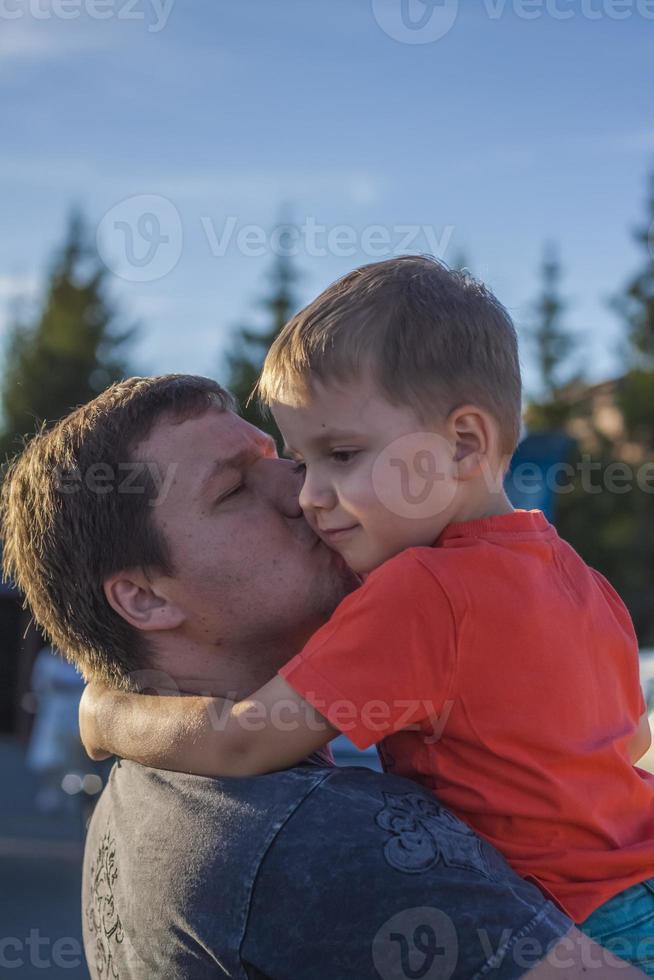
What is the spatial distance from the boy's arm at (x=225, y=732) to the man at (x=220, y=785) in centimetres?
3

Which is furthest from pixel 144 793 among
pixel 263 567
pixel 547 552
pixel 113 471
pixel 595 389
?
pixel 595 389

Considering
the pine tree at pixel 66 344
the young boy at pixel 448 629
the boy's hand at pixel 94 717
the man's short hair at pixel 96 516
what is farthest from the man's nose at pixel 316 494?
the pine tree at pixel 66 344

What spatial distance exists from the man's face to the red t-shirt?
0.40 metres

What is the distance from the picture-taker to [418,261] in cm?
205

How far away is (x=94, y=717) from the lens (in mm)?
2172

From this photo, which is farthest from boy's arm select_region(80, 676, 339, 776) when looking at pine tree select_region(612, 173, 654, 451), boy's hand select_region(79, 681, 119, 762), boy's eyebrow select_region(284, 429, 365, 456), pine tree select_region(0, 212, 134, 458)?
pine tree select_region(0, 212, 134, 458)

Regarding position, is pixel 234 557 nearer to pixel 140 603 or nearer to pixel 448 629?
pixel 140 603

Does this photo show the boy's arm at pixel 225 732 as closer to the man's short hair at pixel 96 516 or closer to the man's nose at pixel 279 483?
the man's short hair at pixel 96 516

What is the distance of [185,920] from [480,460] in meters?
0.86

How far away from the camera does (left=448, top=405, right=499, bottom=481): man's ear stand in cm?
193

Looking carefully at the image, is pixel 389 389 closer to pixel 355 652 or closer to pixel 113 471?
pixel 355 652

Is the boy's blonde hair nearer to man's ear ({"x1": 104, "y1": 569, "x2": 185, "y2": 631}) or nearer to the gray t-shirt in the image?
man's ear ({"x1": 104, "y1": 569, "x2": 185, "y2": 631})

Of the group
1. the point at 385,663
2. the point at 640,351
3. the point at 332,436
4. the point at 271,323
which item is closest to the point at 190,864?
the point at 385,663

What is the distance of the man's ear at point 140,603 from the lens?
2.22 meters
